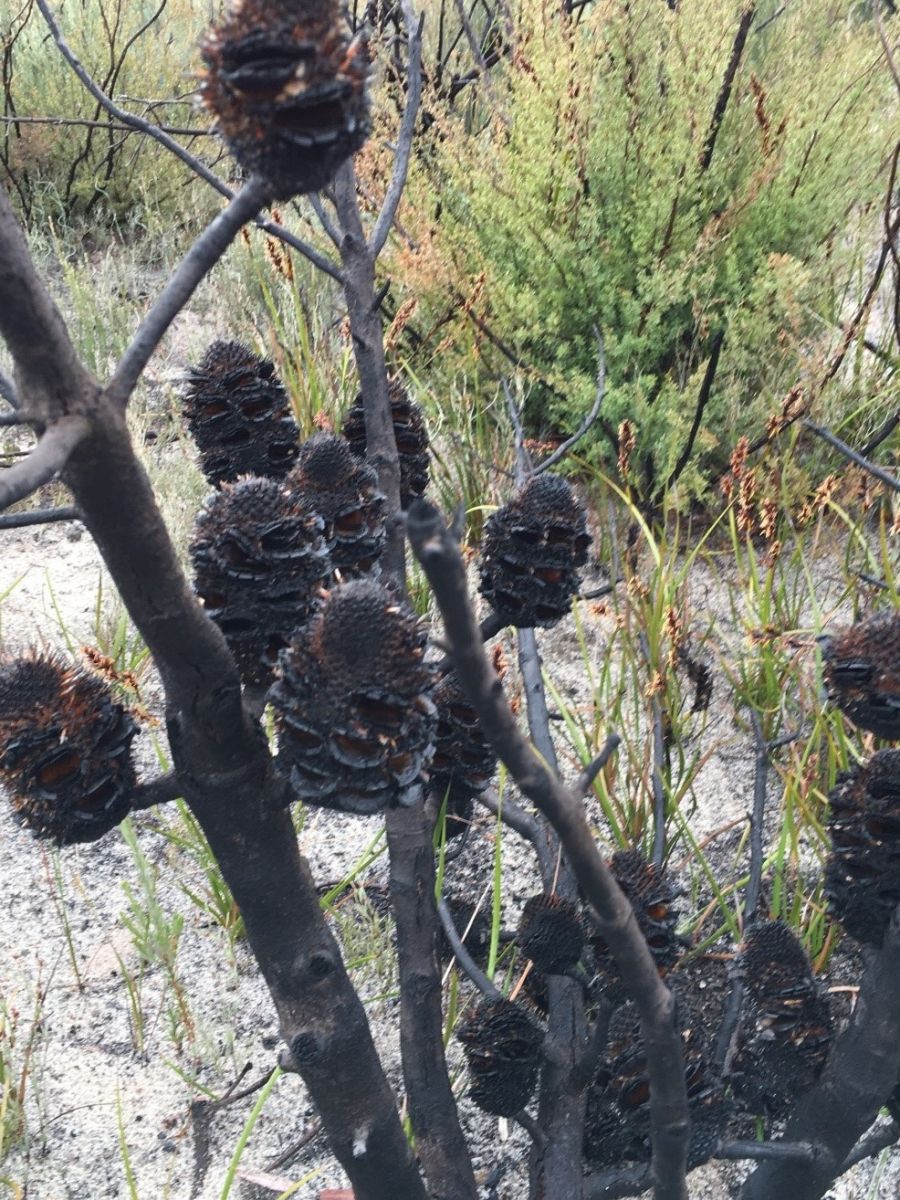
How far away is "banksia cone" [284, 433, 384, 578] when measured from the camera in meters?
0.87

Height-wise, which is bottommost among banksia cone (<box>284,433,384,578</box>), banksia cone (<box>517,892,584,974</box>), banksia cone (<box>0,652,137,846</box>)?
banksia cone (<box>517,892,584,974</box>)

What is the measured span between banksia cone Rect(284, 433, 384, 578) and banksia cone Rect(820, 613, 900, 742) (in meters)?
0.39

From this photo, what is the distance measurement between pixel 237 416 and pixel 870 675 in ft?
1.88

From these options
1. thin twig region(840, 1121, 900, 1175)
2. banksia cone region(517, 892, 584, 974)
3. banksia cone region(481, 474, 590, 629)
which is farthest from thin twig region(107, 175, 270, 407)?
thin twig region(840, 1121, 900, 1175)

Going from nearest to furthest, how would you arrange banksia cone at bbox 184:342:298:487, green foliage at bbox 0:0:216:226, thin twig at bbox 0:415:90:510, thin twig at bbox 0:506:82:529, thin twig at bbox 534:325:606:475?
thin twig at bbox 0:415:90:510
thin twig at bbox 0:506:82:529
banksia cone at bbox 184:342:298:487
thin twig at bbox 534:325:606:475
green foliage at bbox 0:0:216:226

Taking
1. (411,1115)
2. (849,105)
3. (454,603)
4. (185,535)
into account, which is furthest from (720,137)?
(454,603)

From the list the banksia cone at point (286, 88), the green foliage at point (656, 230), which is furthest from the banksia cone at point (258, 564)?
the green foliage at point (656, 230)

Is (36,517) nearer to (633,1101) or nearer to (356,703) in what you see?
(356,703)

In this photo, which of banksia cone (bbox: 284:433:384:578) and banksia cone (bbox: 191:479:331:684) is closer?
banksia cone (bbox: 191:479:331:684)

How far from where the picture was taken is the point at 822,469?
114 inches

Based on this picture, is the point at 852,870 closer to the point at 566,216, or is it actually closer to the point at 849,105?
the point at 566,216

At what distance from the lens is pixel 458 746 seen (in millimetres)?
972

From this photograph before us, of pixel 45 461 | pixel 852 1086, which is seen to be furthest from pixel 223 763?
pixel 852 1086

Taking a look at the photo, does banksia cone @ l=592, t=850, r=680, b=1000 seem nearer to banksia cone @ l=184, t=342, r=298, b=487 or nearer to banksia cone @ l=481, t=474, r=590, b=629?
banksia cone @ l=481, t=474, r=590, b=629
